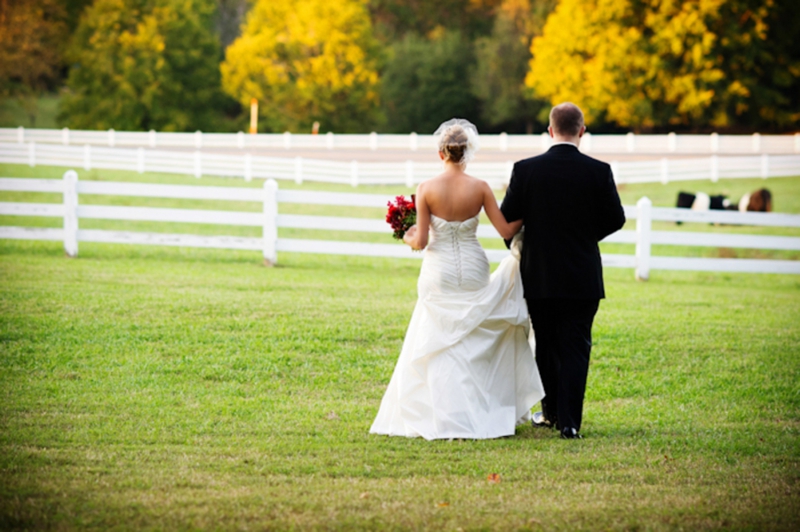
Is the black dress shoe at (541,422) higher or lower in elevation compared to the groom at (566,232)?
lower

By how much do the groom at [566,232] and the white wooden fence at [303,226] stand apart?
280 inches

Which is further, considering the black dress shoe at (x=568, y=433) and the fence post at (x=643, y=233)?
the fence post at (x=643, y=233)

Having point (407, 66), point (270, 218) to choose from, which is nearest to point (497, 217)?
point (270, 218)

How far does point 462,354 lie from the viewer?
5.46 meters

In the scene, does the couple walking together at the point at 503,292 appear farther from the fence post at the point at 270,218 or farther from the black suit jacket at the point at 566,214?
the fence post at the point at 270,218

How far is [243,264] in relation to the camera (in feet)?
43.7

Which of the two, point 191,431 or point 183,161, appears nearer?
point 191,431

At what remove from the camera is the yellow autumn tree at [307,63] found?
46375 millimetres

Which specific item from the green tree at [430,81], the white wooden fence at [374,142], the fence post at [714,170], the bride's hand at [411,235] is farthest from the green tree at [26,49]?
the bride's hand at [411,235]

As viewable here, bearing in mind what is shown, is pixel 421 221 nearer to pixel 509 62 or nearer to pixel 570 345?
pixel 570 345

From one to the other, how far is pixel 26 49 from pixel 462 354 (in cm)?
4398

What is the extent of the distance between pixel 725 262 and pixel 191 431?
1008 cm

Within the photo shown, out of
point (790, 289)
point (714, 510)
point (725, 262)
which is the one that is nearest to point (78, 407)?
point (714, 510)

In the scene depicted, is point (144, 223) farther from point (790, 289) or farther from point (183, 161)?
point (790, 289)
